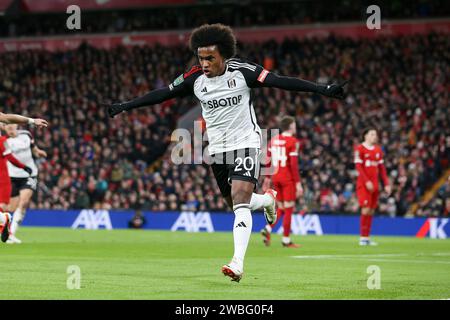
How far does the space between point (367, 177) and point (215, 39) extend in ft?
36.3

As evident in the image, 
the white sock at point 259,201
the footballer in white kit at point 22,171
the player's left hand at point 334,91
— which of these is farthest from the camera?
the footballer in white kit at point 22,171

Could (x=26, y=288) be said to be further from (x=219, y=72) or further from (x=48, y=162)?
(x=48, y=162)

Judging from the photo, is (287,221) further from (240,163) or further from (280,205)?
(240,163)

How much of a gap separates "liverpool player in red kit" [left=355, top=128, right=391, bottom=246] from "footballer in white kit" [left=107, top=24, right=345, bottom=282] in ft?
33.6

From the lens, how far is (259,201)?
478 inches

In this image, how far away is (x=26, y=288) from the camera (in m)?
9.92

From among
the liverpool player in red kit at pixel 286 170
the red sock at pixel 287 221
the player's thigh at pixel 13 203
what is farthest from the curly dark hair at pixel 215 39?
the player's thigh at pixel 13 203

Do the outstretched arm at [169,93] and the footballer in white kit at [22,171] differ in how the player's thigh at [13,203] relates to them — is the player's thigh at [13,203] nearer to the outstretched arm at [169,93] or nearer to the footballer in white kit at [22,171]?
the footballer in white kit at [22,171]

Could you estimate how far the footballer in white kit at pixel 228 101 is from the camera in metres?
11.1

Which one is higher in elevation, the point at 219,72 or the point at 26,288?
the point at 219,72

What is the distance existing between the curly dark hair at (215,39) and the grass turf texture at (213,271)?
2.72m

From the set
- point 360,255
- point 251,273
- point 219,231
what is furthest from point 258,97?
point 251,273

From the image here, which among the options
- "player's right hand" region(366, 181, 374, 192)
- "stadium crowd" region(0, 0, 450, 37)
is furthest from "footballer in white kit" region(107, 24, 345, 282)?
"stadium crowd" region(0, 0, 450, 37)
